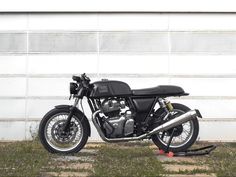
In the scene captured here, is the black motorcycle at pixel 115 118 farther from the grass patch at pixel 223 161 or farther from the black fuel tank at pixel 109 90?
the grass patch at pixel 223 161

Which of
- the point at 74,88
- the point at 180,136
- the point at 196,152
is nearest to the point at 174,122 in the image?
the point at 180,136

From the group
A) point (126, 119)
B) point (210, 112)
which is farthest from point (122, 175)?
point (210, 112)

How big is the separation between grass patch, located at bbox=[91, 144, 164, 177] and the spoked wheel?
0.27 metres

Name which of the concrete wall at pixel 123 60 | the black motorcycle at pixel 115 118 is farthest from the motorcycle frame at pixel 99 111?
the concrete wall at pixel 123 60

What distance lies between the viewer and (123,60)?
1009cm

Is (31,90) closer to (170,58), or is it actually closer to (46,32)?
(46,32)

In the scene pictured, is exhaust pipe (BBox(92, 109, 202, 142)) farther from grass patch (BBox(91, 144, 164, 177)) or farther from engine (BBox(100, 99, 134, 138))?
grass patch (BBox(91, 144, 164, 177))

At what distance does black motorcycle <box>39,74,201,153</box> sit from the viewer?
26.1ft

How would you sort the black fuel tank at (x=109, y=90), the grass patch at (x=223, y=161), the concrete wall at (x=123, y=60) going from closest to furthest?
the grass patch at (x=223, y=161), the black fuel tank at (x=109, y=90), the concrete wall at (x=123, y=60)

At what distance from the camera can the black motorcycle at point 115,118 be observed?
313 inches

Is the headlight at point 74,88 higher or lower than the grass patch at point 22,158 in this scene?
higher

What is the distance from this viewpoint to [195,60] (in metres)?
10.1
